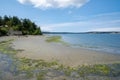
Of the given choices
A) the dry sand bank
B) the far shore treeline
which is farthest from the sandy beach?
the far shore treeline

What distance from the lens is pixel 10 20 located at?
105m

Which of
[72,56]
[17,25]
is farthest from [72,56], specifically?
[17,25]

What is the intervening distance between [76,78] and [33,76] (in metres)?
2.67

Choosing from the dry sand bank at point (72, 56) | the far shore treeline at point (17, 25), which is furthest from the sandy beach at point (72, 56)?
the far shore treeline at point (17, 25)

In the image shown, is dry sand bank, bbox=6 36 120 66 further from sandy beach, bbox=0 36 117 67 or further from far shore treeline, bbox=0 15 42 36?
far shore treeline, bbox=0 15 42 36

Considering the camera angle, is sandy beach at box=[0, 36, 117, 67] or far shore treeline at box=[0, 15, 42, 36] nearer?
sandy beach at box=[0, 36, 117, 67]

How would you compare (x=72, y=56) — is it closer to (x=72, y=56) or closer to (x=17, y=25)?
(x=72, y=56)

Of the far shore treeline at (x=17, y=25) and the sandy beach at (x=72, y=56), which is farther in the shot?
the far shore treeline at (x=17, y=25)

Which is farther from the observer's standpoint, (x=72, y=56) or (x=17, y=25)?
(x=17, y=25)

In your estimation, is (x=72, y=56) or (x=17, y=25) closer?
(x=72, y=56)

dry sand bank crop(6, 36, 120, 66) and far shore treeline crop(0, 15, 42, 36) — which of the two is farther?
far shore treeline crop(0, 15, 42, 36)

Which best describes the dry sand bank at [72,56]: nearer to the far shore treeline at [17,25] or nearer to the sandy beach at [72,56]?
the sandy beach at [72,56]

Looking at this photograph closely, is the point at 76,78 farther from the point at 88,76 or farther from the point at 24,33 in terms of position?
the point at 24,33

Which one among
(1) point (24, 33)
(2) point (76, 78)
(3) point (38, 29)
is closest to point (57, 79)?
(2) point (76, 78)
